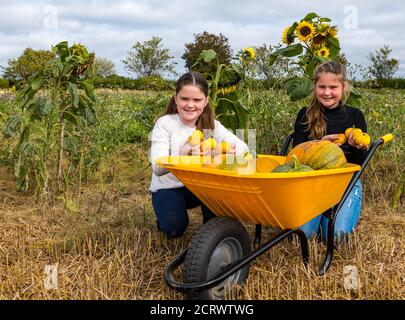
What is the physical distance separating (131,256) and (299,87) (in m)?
1.57

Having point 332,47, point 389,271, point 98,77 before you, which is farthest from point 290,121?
point 389,271

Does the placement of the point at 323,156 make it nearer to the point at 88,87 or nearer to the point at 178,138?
the point at 178,138

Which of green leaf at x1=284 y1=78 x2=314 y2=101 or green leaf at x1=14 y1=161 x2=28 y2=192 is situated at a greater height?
green leaf at x1=284 y1=78 x2=314 y2=101

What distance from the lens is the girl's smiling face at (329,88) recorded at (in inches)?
110

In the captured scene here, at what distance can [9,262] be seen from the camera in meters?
2.60

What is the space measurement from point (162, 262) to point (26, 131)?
146cm

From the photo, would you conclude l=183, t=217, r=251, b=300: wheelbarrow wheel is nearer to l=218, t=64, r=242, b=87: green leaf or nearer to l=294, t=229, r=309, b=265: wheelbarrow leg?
l=294, t=229, r=309, b=265: wheelbarrow leg

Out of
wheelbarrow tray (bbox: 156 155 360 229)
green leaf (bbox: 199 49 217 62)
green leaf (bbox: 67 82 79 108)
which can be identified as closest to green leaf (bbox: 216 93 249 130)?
green leaf (bbox: 199 49 217 62)

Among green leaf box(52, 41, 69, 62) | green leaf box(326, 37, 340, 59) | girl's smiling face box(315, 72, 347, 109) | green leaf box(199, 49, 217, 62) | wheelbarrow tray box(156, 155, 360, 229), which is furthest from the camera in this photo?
green leaf box(326, 37, 340, 59)

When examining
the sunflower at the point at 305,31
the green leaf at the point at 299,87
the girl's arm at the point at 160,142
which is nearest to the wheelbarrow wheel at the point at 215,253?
the girl's arm at the point at 160,142

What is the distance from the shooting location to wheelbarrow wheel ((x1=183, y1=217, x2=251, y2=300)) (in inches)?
78.5

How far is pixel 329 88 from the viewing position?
284cm

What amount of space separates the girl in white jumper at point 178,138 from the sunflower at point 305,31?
3.44 ft

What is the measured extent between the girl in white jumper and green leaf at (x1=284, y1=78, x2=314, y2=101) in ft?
2.73
